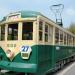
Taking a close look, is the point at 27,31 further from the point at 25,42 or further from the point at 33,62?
the point at 33,62

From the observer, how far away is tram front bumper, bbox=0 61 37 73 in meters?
12.0

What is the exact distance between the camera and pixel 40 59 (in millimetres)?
12484

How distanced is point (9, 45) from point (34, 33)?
1.41 metres

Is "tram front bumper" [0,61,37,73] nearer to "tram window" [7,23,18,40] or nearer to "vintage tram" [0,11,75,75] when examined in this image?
"vintage tram" [0,11,75,75]

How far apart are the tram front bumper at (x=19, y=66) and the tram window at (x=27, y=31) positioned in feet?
3.81

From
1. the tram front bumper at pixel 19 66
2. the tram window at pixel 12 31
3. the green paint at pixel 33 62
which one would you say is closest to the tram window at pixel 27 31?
the tram window at pixel 12 31

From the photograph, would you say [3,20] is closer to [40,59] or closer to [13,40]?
[13,40]

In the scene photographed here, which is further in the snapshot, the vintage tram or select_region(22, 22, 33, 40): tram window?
select_region(22, 22, 33, 40): tram window

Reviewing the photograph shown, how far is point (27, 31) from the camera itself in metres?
12.5

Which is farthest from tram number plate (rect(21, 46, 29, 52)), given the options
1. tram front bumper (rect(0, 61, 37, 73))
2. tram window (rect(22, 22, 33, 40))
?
tram front bumper (rect(0, 61, 37, 73))

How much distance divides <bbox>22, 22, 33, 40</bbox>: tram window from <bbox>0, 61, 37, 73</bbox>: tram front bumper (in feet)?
3.81

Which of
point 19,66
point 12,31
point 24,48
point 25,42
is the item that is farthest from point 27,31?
point 19,66

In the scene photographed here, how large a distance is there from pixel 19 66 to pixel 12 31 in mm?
1720

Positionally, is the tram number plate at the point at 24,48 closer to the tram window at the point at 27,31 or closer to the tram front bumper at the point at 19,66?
the tram window at the point at 27,31
